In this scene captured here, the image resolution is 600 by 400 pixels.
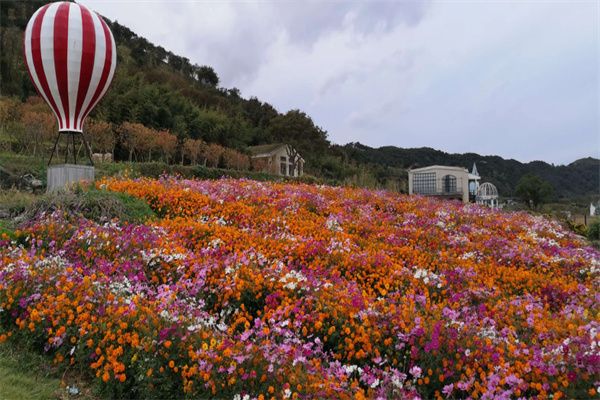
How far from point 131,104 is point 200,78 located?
34.8m

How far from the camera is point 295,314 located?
371 cm

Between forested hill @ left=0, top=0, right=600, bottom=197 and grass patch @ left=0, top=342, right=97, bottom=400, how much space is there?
60.8 ft

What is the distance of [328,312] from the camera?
3668 millimetres

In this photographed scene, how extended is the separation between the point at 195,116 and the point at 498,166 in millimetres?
75056

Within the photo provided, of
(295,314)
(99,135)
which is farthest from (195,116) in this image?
(295,314)

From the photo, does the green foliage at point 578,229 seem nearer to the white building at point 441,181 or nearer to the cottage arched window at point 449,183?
the white building at point 441,181

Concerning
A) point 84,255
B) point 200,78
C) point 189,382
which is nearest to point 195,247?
point 84,255

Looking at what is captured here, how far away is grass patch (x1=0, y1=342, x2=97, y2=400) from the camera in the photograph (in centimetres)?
285

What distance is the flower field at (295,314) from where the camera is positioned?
2.77 metres

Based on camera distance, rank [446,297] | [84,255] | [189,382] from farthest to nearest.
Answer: [84,255] → [446,297] → [189,382]

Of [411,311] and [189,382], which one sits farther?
[411,311]

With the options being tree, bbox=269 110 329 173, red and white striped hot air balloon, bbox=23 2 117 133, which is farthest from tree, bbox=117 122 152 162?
tree, bbox=269 110 329 173

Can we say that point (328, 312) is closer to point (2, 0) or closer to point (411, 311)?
point (411, 311)

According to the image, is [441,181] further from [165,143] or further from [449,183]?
[165,143]
